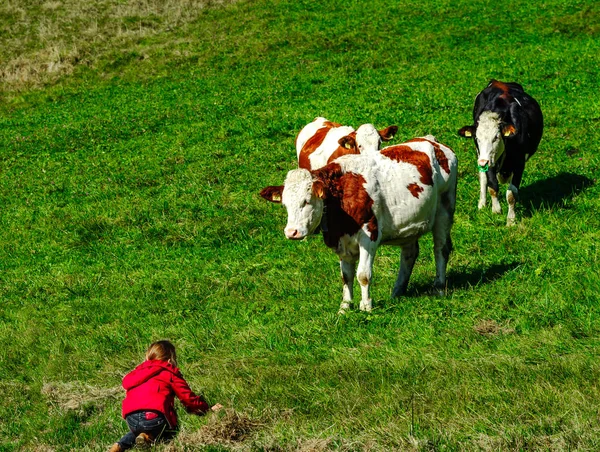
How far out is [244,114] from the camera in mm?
26750

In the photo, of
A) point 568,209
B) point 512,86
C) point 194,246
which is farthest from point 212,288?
point 512,86

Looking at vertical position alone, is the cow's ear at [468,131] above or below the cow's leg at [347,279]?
above

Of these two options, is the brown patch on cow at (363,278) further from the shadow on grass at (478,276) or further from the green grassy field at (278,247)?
the shadow on grass at (478,276)

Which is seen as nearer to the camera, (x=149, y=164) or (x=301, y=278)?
(x=301, y=278)

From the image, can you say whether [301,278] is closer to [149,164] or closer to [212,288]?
[212,288]

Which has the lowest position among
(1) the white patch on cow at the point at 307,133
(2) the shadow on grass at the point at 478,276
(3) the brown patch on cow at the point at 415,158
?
(2) the shadow on grass at the point at 478,276

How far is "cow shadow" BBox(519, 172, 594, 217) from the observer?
51.2 feet

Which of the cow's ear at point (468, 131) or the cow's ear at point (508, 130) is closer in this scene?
the cow's ear at point (508, 130)

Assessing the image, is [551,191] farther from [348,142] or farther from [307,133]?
[307,133]

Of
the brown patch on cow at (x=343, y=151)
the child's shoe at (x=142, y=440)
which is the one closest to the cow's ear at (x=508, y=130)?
the brown patch on cow at (x=343, y=151)

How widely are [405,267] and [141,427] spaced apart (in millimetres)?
5409

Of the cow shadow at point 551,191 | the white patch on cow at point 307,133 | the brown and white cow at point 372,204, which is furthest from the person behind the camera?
the white patch on cow at point 307,133

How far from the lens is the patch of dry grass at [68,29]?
34844 mm

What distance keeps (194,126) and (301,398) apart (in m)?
18.8
